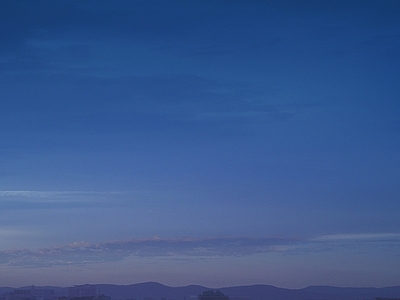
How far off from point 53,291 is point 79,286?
11.9 metres

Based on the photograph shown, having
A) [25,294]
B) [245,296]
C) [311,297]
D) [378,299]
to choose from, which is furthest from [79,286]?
[378,299]

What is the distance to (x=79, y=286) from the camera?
4528 inches

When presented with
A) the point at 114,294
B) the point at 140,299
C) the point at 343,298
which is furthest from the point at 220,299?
the point at 114,294

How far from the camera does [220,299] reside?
9512 centimetres

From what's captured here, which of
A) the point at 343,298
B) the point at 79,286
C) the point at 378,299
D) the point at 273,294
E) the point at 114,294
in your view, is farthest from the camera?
the point at 114,294

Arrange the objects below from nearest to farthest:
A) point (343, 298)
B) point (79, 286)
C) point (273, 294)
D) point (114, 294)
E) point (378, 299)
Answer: point (378, 299) → point (343, 298) → point (273, 294) → point (79, 286) → point (114, 294)

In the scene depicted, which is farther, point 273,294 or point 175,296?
point 175,296

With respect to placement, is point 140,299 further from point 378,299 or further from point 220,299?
point 378,299

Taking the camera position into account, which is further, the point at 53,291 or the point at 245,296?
the point at 53,291

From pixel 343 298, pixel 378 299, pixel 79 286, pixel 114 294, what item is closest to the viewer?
Result: pixel 378 299

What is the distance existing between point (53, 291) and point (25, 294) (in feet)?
31.6

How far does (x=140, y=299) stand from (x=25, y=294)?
60.0 ft

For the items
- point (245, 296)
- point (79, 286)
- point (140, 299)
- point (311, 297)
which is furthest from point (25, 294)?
point (311, 297)

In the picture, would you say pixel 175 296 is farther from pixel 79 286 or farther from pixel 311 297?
pixel 311 297
